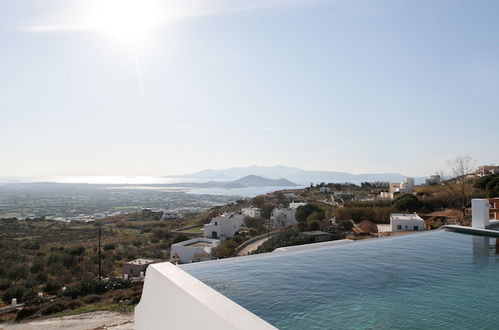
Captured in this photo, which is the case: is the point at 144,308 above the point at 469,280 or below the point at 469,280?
below

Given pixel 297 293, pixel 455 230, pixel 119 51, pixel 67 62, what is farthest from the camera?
pixel 67 62

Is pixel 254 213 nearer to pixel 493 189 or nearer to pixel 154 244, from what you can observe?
pixel 154 244

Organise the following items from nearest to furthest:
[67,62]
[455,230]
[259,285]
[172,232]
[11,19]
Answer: [259,285] < [11,19] < [455,230] < [67,62] < [172,232]

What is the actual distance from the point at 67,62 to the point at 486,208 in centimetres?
1314

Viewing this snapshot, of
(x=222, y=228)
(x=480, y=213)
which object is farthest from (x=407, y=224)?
(x=222, y=228)

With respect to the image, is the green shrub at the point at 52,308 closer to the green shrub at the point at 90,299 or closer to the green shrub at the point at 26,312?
the green shrub at the point at 26,312

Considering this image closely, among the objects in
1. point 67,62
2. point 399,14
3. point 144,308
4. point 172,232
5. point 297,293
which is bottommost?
point 172,232

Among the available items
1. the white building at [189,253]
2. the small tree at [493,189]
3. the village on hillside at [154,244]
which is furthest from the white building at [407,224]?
the white building at [189,253]

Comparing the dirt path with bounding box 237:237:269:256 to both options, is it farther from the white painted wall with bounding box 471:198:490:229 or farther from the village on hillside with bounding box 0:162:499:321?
the white painted wall with bounding box 471:198:490:229

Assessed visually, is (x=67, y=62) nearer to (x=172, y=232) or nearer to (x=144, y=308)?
(x=144, y=308)

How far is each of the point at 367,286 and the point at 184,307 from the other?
2.59 meters

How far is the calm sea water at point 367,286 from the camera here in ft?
12.2

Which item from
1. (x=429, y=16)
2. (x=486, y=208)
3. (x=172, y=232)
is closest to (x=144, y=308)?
(x=486, y=208)

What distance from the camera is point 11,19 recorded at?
873 cm
